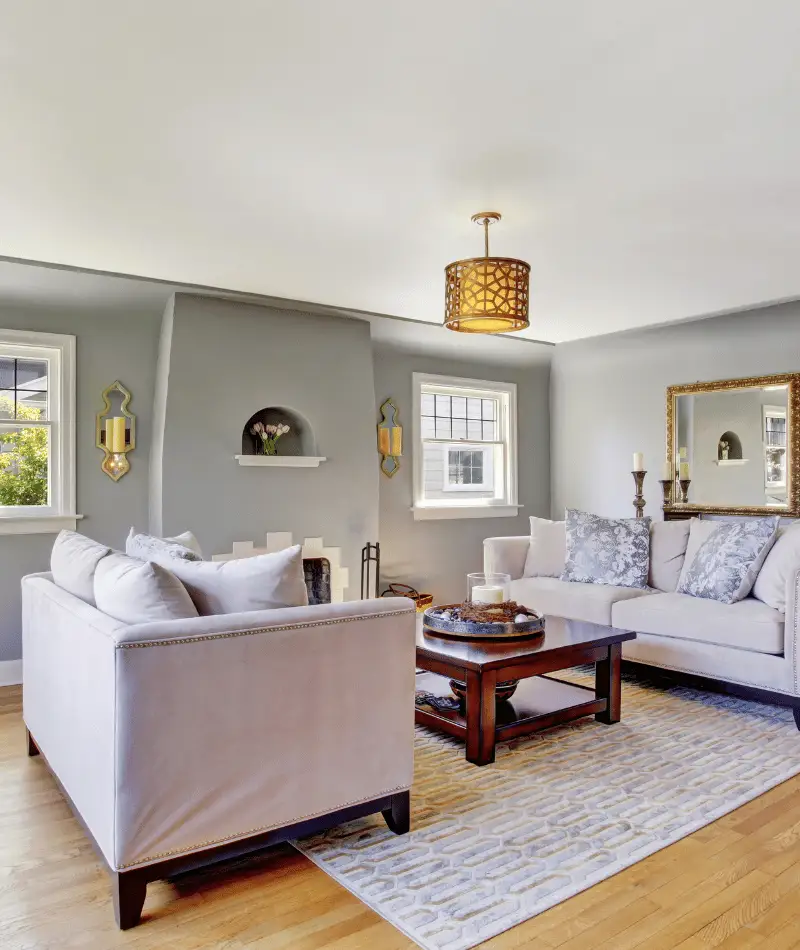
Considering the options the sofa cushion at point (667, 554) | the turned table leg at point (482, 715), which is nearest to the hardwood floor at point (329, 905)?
the turned table leg at point (482, 715)

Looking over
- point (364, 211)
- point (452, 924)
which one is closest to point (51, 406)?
point (364, 211)

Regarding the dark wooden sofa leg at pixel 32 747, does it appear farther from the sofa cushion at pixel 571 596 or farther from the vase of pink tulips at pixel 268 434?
the sofa cushion at pixel 571 596

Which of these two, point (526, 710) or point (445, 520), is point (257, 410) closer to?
point (445, 520)

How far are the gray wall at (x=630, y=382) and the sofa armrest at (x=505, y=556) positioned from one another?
146 centimetres

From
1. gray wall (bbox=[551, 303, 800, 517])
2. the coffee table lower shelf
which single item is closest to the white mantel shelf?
the coffee table lower shelf

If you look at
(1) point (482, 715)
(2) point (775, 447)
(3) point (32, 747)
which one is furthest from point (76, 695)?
(2) point (775, 447)

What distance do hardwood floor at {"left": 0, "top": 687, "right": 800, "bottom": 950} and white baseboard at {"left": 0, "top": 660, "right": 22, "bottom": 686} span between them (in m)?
2.24

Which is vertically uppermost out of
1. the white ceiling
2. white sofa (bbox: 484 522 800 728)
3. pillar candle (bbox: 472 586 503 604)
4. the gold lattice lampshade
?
the white ceiling

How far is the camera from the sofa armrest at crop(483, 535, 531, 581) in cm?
500

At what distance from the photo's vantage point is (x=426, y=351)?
6148 millimetres

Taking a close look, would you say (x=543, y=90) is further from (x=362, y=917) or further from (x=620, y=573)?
(x=620, y=573)

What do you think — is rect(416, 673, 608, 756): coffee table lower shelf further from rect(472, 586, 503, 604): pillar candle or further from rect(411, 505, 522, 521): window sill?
rect(411, 505, 522, 521): window sill

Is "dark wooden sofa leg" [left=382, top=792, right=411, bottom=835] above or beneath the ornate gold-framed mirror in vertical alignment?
beneath

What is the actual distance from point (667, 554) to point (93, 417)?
12.3ft
